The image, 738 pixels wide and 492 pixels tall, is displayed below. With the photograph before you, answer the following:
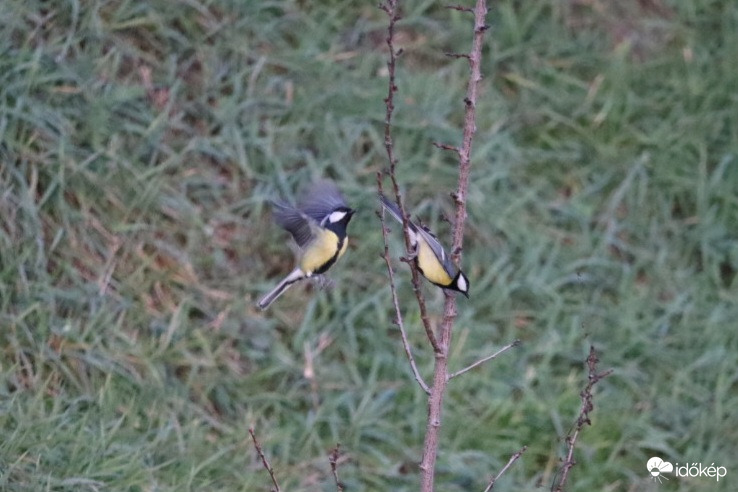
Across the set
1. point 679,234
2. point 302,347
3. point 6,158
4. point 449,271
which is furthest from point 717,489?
point 6,158

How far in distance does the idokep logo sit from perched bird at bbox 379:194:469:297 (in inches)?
79.2

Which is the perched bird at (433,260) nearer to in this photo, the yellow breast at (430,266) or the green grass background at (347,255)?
the yellow breast at (430,266)

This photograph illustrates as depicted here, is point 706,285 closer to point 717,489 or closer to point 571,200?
point 571,200

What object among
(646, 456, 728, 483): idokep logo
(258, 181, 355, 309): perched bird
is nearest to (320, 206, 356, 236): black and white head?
(258, 181, 355, 309): perched bird

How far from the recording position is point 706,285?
5.30m

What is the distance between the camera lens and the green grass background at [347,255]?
13.5 feet

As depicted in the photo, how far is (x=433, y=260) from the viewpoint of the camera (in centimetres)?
284

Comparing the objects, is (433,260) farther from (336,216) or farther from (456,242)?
(456,242)

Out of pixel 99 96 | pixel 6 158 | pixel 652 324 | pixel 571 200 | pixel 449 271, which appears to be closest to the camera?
pixel 449 271

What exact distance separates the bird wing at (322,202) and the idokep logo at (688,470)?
2299 mm

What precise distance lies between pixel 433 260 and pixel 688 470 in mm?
2286

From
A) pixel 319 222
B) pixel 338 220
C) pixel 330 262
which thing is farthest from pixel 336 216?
pixel 330 262

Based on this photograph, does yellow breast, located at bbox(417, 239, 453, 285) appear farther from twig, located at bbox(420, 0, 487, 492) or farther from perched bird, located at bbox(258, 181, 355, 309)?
twig, located at bbox(420, 0, 487, 492)

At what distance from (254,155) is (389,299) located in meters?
0.91
